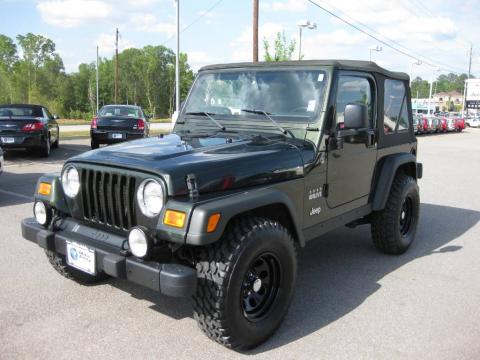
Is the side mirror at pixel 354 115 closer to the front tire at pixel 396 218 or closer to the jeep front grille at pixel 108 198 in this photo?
the front tire at pixel 396 218

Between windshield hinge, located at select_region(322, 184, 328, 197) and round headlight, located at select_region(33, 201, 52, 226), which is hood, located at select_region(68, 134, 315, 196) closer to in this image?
windshield hinge, located at select_region(322, 184, 328, 197)

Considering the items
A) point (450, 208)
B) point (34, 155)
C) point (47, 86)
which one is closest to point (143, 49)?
point (47, 86)

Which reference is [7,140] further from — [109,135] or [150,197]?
[150,197]

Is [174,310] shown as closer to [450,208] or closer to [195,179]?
[195,179]

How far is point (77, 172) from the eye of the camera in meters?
3.48

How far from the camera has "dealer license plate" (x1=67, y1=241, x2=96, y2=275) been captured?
10.5 feet

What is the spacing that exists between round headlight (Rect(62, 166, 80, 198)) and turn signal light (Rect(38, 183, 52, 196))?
124 mm

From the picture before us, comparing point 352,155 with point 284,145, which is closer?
point 284,145

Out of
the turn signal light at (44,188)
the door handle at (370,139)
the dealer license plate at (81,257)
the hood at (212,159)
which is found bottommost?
the dealer license plate at (81,257)

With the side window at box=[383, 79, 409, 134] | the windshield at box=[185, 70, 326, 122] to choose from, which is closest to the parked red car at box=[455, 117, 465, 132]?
the side window at box=[383, 79, 409, 134]

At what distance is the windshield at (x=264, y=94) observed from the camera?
4.02 meters

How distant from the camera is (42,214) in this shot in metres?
3.66

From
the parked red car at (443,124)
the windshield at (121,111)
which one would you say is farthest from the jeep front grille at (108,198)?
the parked red car at (443,124)

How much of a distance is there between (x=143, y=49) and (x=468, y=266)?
85.0 metres
